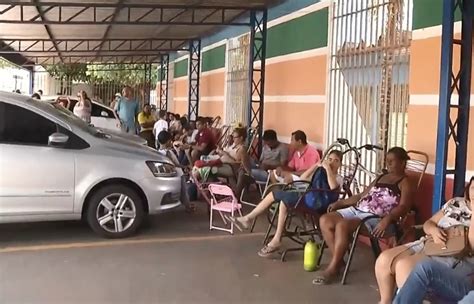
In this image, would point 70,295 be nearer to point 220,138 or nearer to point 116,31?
point 220,138

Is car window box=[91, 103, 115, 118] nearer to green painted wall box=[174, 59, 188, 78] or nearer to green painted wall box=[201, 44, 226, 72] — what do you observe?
green painted wall box=[201, 44, 226, 72]

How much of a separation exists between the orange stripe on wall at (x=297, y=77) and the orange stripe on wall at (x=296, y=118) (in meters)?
0.21

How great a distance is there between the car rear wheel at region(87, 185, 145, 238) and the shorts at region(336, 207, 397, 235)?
2435 mm

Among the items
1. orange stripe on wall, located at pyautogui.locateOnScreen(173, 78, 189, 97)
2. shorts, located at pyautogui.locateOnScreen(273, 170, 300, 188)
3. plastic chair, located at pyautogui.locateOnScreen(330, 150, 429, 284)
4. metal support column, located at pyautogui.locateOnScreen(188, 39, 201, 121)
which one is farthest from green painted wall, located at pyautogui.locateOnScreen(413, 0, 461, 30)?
orange stripe on wall, located at pyautogui.locateOnScreen(173, 78, 189, 97)

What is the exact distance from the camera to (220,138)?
40.5ft

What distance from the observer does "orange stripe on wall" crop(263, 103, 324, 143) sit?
31.3 ft

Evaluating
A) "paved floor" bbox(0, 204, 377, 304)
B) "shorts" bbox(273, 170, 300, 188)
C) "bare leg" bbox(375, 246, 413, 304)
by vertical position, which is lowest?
"paved floor" bbox(0, 204, 377, 304)

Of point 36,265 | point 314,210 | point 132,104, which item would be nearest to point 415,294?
point 314,210

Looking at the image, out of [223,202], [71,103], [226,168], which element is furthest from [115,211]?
[71,103]

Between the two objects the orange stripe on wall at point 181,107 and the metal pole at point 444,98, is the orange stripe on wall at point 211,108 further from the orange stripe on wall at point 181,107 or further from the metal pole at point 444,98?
the metal pole at point 444,98

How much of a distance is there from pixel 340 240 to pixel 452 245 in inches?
57.3

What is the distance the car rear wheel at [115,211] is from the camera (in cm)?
727

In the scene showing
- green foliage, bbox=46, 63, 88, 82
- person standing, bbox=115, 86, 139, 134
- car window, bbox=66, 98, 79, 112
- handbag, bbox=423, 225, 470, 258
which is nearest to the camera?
handbag, bbox=423, 225, 470, 258

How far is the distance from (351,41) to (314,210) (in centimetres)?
296
